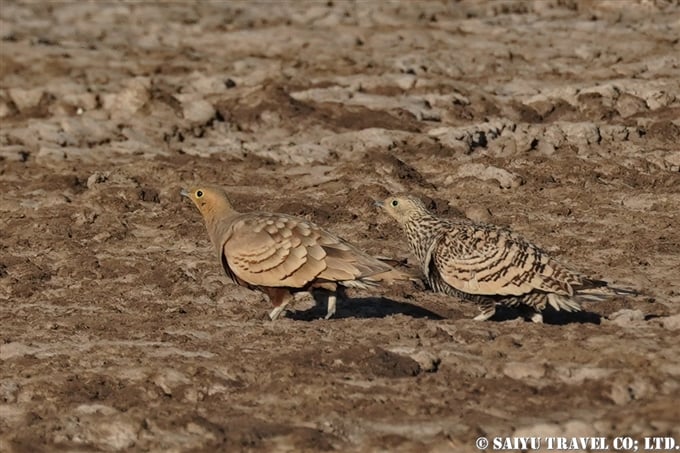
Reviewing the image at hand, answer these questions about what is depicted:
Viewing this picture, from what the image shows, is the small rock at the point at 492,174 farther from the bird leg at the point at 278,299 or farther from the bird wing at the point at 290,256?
the bird leg at the point at 278,299

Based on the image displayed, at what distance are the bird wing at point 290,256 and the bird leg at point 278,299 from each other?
12 cm

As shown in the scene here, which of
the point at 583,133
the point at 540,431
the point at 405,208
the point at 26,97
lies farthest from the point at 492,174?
the point at 540,431

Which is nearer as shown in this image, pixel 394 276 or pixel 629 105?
pixel 394 276

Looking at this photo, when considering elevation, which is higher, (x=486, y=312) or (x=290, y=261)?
(x=290, y=261)

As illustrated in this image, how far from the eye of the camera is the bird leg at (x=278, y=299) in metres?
11.6

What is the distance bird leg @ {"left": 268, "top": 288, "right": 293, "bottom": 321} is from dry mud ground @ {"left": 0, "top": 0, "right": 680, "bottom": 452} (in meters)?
0.26

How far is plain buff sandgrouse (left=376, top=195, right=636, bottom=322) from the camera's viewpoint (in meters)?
11.0

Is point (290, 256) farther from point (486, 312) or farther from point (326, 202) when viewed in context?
point (326, 202)

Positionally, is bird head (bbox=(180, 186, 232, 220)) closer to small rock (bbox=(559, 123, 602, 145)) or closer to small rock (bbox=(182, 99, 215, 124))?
small rock (bbox=(182, 99, 215, 124))

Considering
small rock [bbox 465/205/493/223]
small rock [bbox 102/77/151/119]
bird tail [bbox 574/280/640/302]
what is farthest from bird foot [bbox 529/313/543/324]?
small rock [bbox 102/77/151/119]

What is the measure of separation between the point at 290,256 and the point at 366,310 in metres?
1.21

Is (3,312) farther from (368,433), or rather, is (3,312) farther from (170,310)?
→ (368,433)

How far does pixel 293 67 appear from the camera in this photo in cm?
1908

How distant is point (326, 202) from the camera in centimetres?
1516
